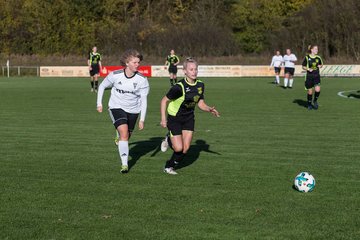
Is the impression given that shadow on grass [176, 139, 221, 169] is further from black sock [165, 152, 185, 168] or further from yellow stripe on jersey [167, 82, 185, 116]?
yellow stripe on jersey [167, 82, 185, 116]

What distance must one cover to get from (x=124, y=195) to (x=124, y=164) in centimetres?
152

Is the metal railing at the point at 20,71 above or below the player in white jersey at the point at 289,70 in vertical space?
below

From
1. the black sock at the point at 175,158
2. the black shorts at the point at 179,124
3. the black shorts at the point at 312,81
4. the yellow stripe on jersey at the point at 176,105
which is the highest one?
the yellow stripe on jersey at the point at 176,105

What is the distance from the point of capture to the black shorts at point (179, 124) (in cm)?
861

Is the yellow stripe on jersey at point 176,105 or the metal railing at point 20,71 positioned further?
the metal railing at point 20,71

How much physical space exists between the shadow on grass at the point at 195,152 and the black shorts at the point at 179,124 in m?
0.72

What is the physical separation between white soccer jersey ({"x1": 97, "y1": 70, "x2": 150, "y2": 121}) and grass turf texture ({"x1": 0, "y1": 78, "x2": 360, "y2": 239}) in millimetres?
1009

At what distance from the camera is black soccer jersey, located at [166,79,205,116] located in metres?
8.43

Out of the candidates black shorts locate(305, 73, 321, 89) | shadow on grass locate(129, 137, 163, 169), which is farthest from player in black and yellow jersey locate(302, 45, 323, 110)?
shadow on grass locate(129, 137, 163, 169)

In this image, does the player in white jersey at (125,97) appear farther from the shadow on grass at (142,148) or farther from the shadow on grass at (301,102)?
the shadow on grass at (301,102)

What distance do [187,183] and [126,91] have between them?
6.01ft

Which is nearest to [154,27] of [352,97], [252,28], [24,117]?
[252,28]

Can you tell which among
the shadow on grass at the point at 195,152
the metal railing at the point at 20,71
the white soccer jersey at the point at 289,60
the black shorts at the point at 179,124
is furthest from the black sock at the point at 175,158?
the metal railing at the point at 20,71

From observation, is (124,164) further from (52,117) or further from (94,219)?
(52,117)
